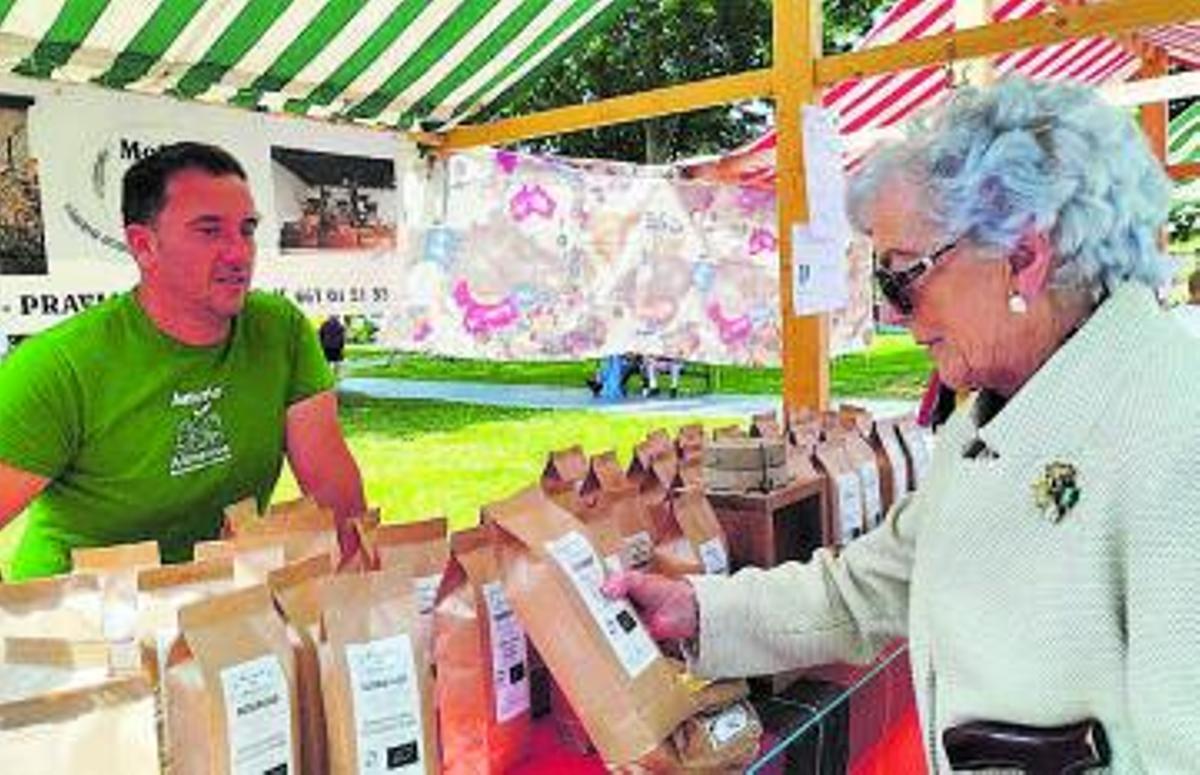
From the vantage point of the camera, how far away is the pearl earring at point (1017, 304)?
1.33 m

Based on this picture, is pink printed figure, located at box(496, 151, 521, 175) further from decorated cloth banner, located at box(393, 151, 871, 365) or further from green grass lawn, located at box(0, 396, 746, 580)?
green grass lawn, located at box(0, 396, 746, 580)


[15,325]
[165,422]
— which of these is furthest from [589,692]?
[15,325]

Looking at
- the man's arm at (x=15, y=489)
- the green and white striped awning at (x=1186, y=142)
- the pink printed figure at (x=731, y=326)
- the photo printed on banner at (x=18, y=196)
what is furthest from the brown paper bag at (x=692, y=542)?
the green and white striped awning at (x=1186, y=142)

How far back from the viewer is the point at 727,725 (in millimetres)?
1417

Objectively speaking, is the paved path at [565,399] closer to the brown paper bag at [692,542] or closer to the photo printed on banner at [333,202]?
the photo printed on banner at [333,202]

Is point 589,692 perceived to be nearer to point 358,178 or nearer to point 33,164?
point 33,164

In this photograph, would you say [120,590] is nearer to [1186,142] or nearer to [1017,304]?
[1017,304]

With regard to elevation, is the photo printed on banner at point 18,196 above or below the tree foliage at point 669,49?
below

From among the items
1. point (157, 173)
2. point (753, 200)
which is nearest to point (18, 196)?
point (157, 173)

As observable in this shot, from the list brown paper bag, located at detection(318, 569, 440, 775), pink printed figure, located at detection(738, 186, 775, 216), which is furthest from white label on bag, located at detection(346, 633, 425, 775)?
pink printed figure, located at detection(738, 186, 775, 216)

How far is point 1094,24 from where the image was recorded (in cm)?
254

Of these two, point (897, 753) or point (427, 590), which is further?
point (897, 753)

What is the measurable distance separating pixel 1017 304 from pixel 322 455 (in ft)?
4.86

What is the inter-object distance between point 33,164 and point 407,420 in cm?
913
